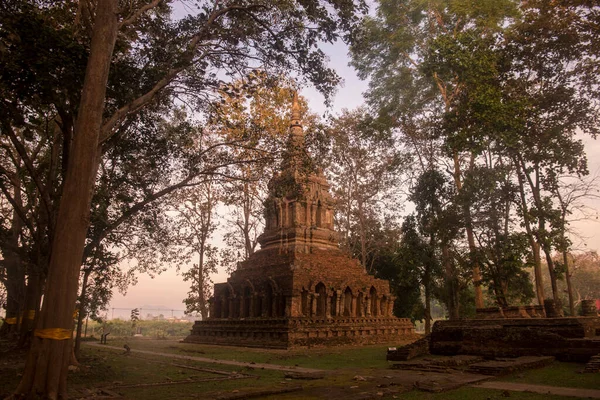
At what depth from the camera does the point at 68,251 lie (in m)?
7.24

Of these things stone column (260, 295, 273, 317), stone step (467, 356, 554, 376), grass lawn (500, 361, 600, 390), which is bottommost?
grass lawn (500, 361, 600, 390)

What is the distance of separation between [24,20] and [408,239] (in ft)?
73.0

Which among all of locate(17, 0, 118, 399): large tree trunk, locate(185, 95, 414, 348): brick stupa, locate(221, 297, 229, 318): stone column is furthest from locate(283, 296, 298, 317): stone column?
locate(17, 0, 118, 399): large tree trunk

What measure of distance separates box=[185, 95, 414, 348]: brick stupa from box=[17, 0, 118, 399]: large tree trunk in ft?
38.7

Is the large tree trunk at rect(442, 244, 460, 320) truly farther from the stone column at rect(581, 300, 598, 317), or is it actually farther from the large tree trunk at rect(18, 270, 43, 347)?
the large tree trunk at rect(18, 270, 43, 347)

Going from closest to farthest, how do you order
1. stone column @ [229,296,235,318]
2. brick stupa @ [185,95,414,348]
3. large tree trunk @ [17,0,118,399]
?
large tree trunk @ [17,0,118,399] < brick stupa @ [185,95,414,348] < stone column @ [229,296,235,318]

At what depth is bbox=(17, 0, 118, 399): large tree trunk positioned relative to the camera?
686 cm

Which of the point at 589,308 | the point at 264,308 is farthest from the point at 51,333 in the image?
the point at 264,308

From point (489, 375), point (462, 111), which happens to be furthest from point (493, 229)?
point (489, 375)

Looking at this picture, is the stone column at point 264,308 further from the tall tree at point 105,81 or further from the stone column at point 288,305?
the tall tree at point 105,81

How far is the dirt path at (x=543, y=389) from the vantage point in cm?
696

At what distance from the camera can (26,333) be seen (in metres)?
15.6

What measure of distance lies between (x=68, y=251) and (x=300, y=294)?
49.9ft

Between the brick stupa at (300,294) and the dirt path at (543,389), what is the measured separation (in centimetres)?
1174
